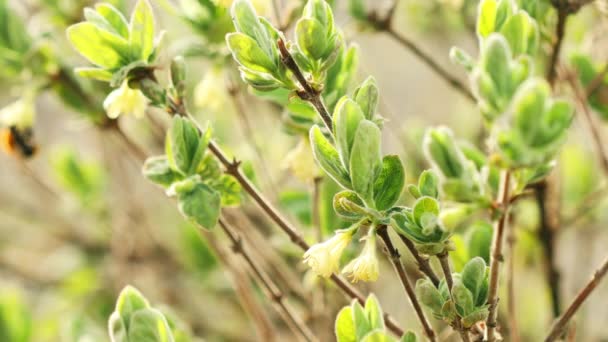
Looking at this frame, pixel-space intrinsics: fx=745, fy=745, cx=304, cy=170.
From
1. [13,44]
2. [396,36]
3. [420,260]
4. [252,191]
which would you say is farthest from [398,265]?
[13,44]

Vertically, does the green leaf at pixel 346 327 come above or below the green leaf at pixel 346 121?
below

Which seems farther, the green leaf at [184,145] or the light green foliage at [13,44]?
the light green foliage at [13,44]

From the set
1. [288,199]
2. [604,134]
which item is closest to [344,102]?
[288,199]

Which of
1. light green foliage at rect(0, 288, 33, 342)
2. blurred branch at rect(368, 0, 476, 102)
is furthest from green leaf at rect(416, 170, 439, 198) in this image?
light green foliage at rect(0, 288, 33, 342)

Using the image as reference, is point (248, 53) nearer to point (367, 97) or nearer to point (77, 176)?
point (367, 97)

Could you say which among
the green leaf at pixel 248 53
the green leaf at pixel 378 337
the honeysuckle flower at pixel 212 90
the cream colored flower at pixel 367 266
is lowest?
the green leaf at pixel 378 337

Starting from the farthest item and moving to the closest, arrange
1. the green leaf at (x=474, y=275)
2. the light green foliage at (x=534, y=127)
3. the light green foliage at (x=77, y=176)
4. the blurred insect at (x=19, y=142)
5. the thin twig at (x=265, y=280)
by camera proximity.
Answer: the light green foliage at (x=77, y=176) → the blurred insect at (x=19, y=142) → the thin twig at (x=265, y=280) → the green leaf at (x=474, y=275) → the light green foliage at (x=534, y=127)

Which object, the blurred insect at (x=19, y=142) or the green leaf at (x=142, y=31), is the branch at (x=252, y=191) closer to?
the green leaf at (x=142, y=31)

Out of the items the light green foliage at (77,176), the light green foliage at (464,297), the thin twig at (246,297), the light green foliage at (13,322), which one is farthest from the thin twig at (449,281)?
the light green foliage at (77,176)

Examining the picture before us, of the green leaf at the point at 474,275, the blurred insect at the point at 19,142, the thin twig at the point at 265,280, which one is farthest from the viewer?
the blurred insect at the point at 19,142
